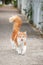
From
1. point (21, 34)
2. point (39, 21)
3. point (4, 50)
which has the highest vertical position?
point (21, 34)

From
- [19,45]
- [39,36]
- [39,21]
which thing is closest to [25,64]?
[19,45]

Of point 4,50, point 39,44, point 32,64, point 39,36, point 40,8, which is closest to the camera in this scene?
point 32,64

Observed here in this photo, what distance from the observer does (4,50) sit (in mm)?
8648

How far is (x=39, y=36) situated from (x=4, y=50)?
11.4ft

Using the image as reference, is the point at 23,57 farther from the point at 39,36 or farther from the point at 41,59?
the point at 39,36

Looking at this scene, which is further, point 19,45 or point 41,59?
point 19,45

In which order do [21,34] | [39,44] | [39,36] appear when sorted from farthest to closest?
[39,36]
[39,44]
[21,34]

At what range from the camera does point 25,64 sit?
6.76 metres

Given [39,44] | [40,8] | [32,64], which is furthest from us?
[40,8]

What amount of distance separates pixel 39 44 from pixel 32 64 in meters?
3.14

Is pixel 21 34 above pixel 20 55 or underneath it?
above

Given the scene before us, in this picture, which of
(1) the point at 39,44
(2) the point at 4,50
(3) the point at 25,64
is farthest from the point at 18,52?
(1) the point at 39,44

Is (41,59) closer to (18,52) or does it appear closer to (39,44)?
(18,52)

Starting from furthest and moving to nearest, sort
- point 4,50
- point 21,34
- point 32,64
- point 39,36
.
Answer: point 39,36
point 4,50
point 21,34
point 32,64
